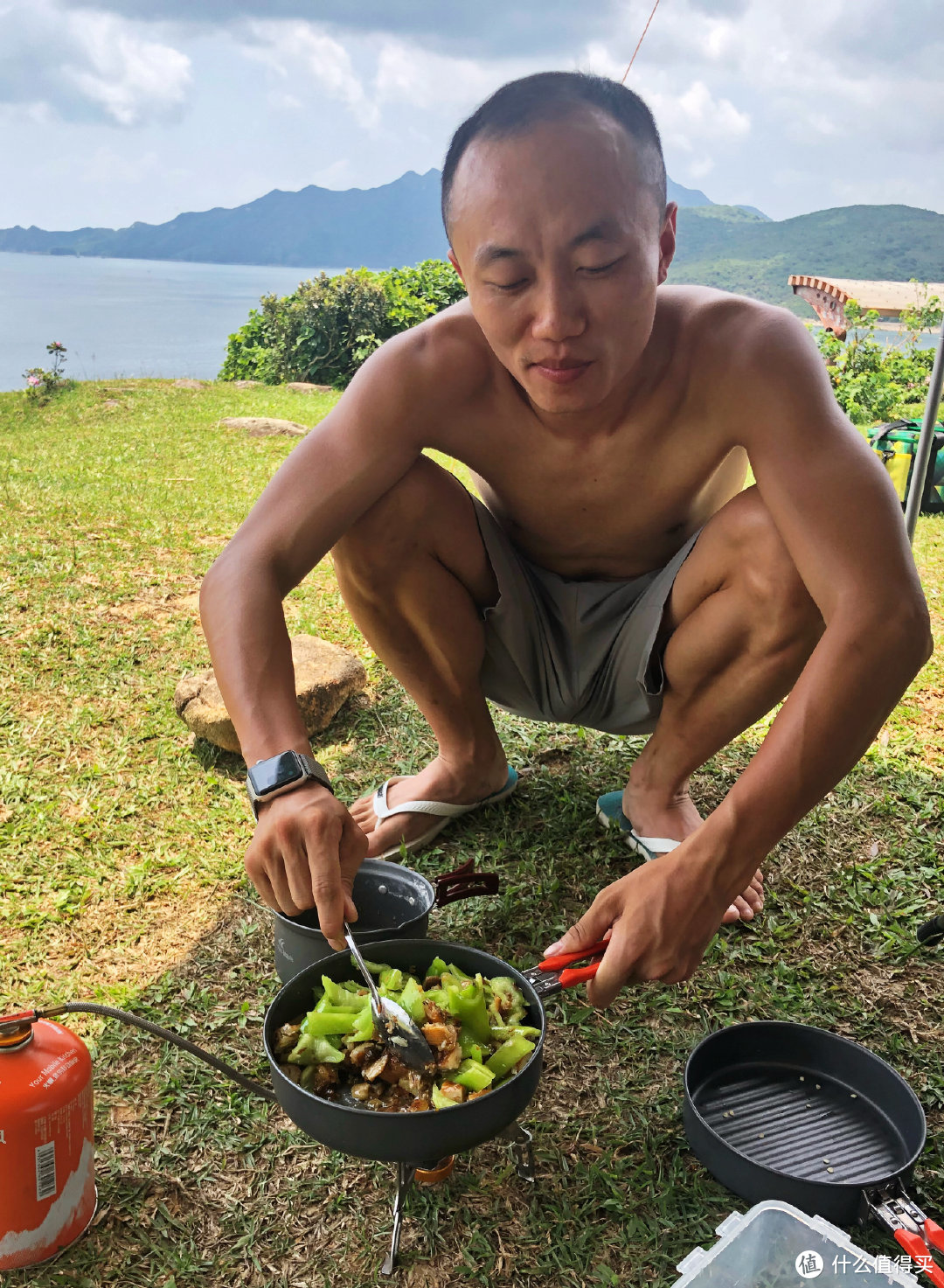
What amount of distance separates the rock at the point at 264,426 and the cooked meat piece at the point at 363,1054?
292 inches

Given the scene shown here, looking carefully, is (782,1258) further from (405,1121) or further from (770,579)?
(770,579)

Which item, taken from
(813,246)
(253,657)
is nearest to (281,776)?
(253,657)

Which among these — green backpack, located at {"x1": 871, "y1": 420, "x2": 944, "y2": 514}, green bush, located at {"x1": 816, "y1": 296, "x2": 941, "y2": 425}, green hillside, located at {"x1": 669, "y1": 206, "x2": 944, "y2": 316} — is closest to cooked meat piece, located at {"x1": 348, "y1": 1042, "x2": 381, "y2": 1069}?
green backpack, located at {"x1": 871, "y1": 420, "x2": 944, "y2": 514}

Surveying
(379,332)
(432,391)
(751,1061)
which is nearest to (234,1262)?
(751,1061)

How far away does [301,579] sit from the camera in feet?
7.45

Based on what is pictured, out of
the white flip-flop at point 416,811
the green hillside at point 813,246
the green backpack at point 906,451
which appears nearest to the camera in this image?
the white flip-flop at point 416,811

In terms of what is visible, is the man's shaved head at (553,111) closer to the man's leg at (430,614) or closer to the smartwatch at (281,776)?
the man's leg at (430,614)

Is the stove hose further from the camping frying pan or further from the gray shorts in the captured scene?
the gray shorts

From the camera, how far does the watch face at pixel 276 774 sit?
6.23 ft

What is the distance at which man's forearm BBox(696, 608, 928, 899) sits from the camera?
1874mm

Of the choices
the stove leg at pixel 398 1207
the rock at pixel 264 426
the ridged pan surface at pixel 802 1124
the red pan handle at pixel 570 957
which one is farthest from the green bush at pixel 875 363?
the stove leg at pixel 398 1207

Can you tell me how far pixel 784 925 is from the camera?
8.28 feet

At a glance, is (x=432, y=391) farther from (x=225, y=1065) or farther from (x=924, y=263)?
(x=924, y=263)

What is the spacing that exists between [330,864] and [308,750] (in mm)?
283
